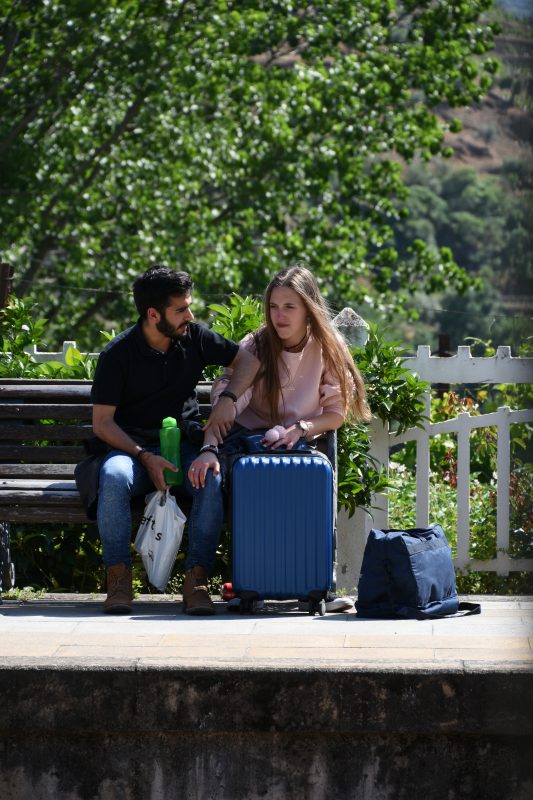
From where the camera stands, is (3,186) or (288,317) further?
(3,186)

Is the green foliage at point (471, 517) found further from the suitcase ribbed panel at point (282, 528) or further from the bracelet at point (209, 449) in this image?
the bracelet at point (209, 449)

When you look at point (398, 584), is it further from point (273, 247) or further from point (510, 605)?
point (273, 247)

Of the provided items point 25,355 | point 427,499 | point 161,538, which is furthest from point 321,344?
point 25,355

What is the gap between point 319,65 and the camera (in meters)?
18.1

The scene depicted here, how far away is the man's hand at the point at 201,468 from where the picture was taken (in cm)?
450

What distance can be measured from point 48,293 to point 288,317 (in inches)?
534

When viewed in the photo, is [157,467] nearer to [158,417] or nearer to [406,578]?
[158,417]

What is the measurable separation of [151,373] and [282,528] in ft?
2.67

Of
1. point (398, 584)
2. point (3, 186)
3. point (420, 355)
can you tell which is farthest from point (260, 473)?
point (3, 186)

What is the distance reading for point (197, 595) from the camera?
4465mm

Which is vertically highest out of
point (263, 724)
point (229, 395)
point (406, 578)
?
point (229, 395)

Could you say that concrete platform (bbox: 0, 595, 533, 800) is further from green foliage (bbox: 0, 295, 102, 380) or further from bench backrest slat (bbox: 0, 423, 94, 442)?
green foliage (bbox: 0, 295, 102, 380)

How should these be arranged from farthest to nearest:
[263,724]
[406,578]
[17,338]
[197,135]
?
[197,135]
[17,338]
[406,578]
[263,724]

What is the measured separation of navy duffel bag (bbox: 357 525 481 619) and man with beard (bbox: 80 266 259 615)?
55 cm
